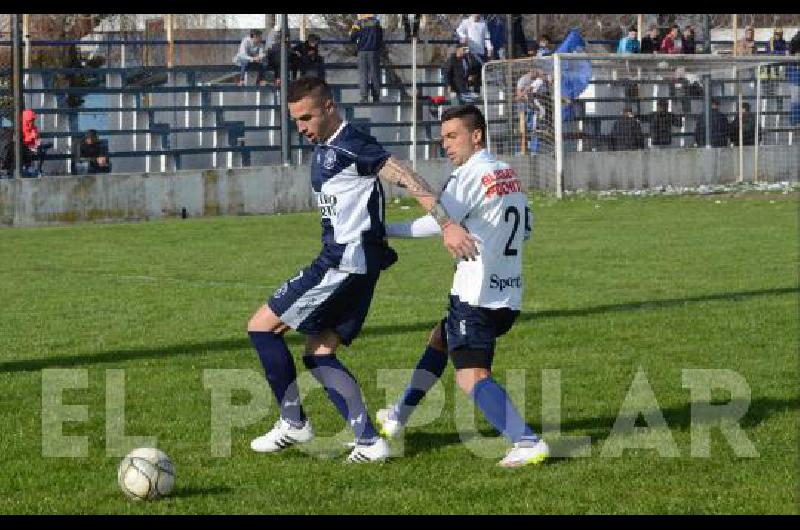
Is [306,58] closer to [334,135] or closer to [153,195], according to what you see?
[153,195]

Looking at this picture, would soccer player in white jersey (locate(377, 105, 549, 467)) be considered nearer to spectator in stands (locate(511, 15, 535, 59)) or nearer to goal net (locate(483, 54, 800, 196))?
goal net (locate(483, 54, 800, 196))

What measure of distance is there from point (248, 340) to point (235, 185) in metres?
14.8

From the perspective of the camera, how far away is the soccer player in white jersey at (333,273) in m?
7.84

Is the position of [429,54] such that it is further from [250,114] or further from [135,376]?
[135,376]

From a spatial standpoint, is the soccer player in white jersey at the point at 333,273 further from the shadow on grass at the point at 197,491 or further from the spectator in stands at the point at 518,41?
the spectator in stands at the point at 518,41

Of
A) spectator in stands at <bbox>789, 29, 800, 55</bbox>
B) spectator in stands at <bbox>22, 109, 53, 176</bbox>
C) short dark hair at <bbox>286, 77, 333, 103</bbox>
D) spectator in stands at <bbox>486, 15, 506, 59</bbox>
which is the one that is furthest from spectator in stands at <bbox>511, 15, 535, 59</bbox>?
short dark hair at <bbox>286, 77, 333, 103</bbox>

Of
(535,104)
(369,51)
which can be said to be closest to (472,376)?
(535,104)

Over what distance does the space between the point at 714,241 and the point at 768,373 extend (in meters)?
10.6

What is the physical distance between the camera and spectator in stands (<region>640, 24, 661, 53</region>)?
34.6 m

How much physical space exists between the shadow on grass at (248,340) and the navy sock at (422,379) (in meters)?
3.35

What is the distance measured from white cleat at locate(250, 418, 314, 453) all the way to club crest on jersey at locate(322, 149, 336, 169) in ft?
4.34

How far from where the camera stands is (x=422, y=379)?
838cm
